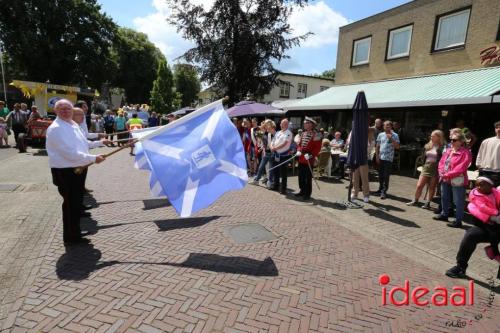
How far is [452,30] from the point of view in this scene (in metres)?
12.5

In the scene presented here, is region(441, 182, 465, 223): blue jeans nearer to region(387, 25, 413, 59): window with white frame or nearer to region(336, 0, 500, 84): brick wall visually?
region(336, 0, 500, 84): brick wall

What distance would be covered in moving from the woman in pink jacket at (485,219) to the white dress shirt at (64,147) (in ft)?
16.5

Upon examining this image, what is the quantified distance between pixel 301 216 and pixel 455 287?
9.75 ft

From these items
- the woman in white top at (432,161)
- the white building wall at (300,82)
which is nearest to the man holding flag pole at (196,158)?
the woman in white top at (432,161)

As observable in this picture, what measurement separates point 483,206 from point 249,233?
3281 millimetres

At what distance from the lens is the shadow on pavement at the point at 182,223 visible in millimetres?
5414

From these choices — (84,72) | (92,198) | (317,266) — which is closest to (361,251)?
(317,266)

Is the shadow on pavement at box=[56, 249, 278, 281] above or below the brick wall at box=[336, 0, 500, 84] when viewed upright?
below

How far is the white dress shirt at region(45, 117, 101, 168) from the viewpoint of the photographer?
412 centimetres

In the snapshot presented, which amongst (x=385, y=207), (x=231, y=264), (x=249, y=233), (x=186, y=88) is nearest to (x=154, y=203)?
Result: (x=249, y=233)

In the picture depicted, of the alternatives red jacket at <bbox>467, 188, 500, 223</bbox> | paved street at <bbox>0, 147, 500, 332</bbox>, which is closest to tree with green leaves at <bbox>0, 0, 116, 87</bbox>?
paved street at <bbox>0, 147, 500, 332</bbox>

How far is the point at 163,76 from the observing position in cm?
4416

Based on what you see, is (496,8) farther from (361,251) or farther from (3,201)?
(3,201)

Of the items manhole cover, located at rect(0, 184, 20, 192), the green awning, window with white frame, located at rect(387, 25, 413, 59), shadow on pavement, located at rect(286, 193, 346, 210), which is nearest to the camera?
manhole cover, located at rect(0, 184, 20, 192)
